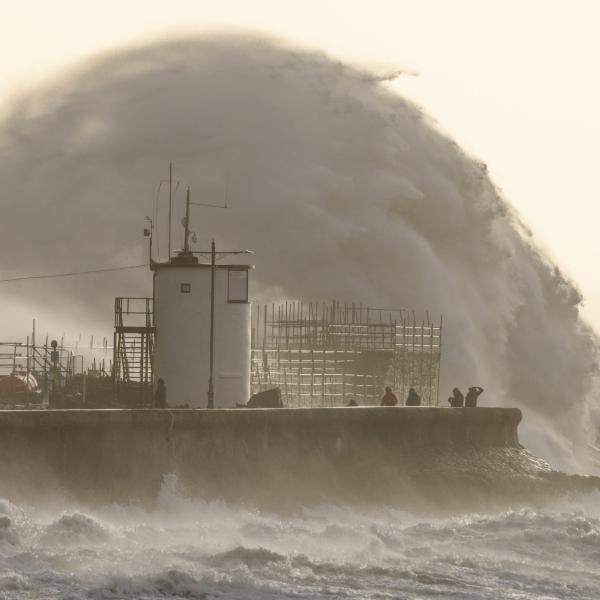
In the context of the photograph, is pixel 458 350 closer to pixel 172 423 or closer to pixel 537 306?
pixel 537 306

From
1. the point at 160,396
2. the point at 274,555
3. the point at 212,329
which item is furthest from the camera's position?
the point at 212,329

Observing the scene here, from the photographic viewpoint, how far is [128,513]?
77.1ft

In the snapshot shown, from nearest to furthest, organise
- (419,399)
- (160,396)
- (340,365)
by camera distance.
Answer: (160,396), (419,399), (340,365)

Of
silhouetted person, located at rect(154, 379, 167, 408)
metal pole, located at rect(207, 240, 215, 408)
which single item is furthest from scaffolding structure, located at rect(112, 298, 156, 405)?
silhouetted person, located at rect(154, 379, 167, 408)

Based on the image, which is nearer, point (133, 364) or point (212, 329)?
point (212, 329)

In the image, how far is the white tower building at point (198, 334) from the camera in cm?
2973

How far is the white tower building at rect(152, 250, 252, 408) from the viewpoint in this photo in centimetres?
2973

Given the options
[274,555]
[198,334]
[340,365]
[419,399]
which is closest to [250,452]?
[274,555]

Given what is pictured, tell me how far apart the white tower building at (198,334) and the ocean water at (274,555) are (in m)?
4.02

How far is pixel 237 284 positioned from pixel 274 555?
9.32 m

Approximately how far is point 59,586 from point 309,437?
A: 8.08 meters

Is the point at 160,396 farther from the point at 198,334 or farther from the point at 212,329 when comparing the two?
the point at 198,334

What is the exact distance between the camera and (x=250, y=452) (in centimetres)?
2581

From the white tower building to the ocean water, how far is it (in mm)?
4022
